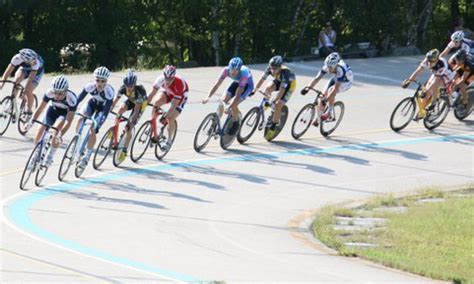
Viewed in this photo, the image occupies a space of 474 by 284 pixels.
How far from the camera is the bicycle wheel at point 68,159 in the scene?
1745 cm

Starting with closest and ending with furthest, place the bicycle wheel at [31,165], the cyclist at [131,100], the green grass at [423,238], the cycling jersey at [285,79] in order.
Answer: the green grass at [423,238] < the bicycle wheel at [31,165] < the cyclist at [131,100] < the cycling jersey at [285,79]

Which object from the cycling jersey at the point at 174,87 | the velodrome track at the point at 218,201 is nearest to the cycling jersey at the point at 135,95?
the cycling jersey at the point at 174,87

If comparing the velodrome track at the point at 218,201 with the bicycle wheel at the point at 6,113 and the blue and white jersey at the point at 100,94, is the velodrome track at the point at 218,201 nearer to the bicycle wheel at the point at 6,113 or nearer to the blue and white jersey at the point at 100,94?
the bicycle wheel at the point at 6,113

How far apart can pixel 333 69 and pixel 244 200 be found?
5.21m

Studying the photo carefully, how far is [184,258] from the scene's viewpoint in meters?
12.7

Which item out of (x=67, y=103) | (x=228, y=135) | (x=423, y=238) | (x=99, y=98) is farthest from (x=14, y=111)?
(x=423, y=238)

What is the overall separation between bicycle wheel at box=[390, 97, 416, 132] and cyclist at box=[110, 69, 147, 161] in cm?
646

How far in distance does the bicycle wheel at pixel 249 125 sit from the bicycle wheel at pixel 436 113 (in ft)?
12.9

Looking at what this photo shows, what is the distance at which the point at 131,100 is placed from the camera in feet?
61.6

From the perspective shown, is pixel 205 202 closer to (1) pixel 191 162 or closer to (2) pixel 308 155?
(1) pixel 191 162

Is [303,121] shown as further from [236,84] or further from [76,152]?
[76,152]

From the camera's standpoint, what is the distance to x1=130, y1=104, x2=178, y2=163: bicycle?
19.3 m

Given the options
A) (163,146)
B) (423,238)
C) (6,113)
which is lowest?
(423,238)

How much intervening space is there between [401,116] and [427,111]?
56 cm
